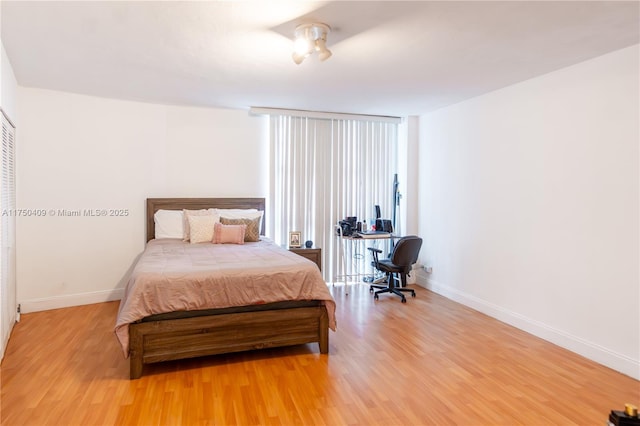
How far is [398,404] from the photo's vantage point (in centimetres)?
246

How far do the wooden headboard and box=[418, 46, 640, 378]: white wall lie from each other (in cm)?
271

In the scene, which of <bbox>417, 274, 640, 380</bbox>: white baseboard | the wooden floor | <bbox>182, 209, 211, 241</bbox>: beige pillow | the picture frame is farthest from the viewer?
the picture frame

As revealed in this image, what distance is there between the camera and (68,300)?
4.52m

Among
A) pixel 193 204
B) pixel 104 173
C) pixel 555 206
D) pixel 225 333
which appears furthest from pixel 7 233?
pixel 555 206

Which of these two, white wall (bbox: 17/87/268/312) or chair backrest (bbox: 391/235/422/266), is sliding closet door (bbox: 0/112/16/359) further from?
chair backrest (bbox: 391/235/422/266)

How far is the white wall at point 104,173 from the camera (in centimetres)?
432

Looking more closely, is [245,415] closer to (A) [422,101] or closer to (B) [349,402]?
(B) [349,402]

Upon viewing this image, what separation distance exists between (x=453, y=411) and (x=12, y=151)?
4.57m

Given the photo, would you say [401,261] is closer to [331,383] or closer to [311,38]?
[331,383]

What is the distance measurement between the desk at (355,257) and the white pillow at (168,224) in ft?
7.21

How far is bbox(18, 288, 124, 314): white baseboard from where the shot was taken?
4.27 metres

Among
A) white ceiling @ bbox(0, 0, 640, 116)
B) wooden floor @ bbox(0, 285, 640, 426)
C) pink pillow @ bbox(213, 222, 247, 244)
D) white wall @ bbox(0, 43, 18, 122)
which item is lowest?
wooden floor @ bbox(0, 285, 640, 426)

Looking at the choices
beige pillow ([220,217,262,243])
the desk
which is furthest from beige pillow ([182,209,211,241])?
the desk

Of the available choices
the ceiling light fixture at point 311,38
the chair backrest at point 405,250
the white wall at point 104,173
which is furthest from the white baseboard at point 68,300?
the ceiling light fixture at point 311,38
